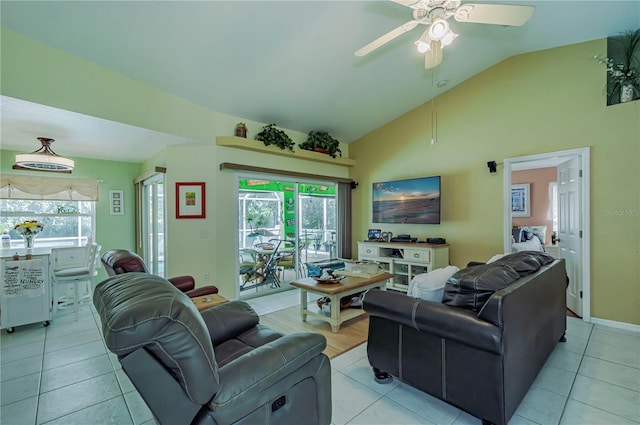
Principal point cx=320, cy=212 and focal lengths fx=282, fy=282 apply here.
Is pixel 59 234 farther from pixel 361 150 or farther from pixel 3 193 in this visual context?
pixel 361 150

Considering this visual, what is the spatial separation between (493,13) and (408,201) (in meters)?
3.02

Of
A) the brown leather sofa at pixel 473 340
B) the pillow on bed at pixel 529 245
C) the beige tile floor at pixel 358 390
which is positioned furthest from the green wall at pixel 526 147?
the brown leather sofa at pixel 473 340

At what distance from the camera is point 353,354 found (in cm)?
265

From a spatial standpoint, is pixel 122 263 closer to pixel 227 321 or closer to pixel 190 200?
pixel 227 321

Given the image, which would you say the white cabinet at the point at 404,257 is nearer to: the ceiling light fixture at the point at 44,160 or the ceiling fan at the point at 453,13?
the ceiling fan at the point at 453,13

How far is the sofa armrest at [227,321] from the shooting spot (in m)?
1.92

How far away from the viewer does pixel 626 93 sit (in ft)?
10.4

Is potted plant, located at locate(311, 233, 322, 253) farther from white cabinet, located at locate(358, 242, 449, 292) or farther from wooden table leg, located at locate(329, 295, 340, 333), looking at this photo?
wooden table leg, located at locate(329, 295, 340, 333)

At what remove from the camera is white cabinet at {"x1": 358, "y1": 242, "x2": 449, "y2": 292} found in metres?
4.32

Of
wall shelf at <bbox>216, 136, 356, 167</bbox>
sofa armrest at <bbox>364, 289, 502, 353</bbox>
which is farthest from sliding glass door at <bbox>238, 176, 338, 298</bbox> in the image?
sofa armrest at <bbox>364, 289, 502, 353</bbox>

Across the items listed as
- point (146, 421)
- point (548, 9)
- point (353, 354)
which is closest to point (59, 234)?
point (146, 421)

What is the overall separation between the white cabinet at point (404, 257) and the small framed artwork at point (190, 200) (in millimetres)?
2808

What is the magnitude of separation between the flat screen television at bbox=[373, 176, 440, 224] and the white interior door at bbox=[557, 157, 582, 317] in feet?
5.28

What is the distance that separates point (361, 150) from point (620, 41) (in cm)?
373
